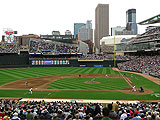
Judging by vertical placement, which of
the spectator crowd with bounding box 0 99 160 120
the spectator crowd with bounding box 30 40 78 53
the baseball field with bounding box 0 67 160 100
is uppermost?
the spectator crowd with bounding box 30 40 78 53

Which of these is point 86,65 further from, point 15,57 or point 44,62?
point 15,57

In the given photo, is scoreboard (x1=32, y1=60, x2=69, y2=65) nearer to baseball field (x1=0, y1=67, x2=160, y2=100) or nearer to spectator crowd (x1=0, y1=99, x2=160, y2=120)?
baseball field (x1=0, y1=67, x2=160, y2=100)

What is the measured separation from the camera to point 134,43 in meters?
70.5

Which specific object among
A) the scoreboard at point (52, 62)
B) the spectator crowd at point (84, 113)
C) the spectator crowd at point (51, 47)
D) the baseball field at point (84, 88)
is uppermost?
the spectator crowd at point (51, 47)

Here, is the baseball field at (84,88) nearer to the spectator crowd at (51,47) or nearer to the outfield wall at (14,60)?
the outfield wall at (14,60)

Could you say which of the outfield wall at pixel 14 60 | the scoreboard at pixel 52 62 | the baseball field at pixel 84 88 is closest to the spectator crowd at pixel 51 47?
the outfield wall at pixel 14 60

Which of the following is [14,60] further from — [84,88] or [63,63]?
[84,88]

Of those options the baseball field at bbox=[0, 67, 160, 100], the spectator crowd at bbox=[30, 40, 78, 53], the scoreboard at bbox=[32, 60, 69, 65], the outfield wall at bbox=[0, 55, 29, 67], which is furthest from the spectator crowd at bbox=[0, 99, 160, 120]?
the spectator crowd at bbox=[30, 40, 78, 53]

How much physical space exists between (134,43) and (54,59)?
127 ft

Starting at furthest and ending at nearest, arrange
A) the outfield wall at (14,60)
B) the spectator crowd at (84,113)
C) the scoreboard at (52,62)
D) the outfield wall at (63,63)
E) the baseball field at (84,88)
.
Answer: the outfield wall at (14,60) → the scoreboard at (52,62) → the outfield wall at (63,63) → the baseball field at (84,88) → the spectator crowd at (84,113)

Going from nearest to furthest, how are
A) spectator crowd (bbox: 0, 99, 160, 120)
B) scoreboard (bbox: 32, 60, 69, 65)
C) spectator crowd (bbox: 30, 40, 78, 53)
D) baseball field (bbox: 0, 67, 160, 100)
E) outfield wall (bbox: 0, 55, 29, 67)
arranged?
spectator crowd (bbox: 0, 99, 160, 120) → baseball field (bbox: 0, 67, 160, 100) → scoreboard (bbox: 32, 60, 69, 65) → outfield wall (bbox: 0, 55, 29, 67) → spectator crowd (bbox: 30, 40, 78, 53)

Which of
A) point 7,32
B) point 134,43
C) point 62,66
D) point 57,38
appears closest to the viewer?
point 134,43

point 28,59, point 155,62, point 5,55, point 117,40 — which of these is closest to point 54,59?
point 28,59

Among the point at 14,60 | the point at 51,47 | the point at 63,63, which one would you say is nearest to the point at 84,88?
the point at 63,63
